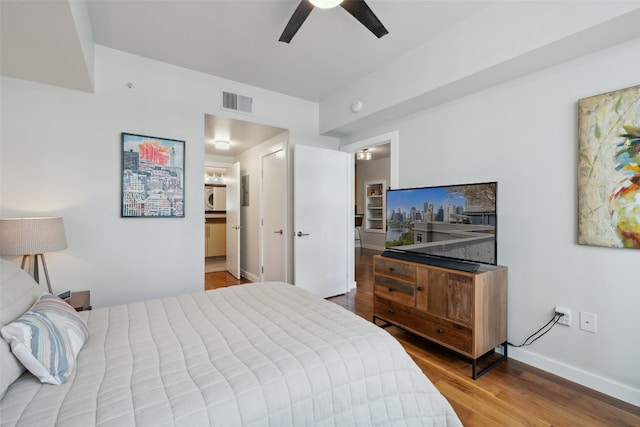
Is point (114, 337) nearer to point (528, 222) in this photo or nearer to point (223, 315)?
point (223, 315)

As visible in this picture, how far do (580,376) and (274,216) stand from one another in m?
3.42

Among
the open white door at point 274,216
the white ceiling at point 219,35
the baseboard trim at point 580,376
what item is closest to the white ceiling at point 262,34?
the white ceiling at point 219,35

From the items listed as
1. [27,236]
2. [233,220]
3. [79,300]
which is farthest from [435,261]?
[233,220]

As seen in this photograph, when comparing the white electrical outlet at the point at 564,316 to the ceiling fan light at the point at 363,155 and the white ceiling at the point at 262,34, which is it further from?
the ceiling fan light at the point at 363,155

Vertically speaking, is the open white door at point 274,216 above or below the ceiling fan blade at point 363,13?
below

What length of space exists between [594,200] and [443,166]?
3.78 feet

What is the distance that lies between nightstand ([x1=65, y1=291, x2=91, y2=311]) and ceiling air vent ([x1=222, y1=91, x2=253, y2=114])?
220cm

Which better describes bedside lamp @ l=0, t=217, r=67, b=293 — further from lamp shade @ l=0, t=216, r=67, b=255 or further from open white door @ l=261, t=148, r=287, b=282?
open white door @ l=261, t=148, r=287, b=282

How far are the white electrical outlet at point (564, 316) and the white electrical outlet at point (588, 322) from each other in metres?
0.07

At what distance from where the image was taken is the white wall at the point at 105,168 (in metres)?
2.25

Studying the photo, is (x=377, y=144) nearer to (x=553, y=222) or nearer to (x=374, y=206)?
(x=553, y=222)

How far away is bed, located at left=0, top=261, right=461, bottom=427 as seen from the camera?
83 centimetres

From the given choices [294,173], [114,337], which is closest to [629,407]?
[114,337]

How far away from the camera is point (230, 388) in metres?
0.91
